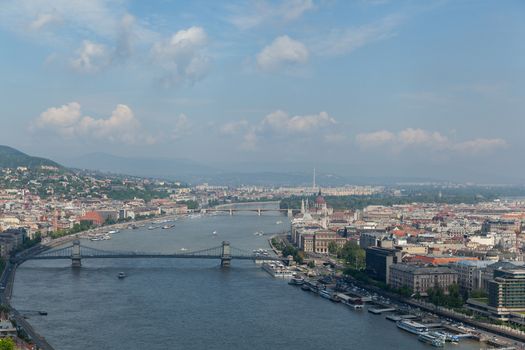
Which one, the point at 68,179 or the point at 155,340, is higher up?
the point at 68,179

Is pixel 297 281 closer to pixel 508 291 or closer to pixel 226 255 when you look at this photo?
pixel 226 255

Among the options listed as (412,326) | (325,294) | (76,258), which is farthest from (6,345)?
(76,258)

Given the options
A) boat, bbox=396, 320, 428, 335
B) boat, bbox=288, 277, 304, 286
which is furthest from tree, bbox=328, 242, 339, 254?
boat, bbox=396, 320, 428, 335

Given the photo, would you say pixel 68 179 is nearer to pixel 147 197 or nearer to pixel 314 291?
pixel 147 197

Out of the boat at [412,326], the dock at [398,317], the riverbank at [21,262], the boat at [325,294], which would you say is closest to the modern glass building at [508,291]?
the dock at [398,317]

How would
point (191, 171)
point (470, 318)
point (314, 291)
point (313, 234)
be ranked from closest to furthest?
point (470, 318), point (314, 291), point (313, 234), point (191, 171)

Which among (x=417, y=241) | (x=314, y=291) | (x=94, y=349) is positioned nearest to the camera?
(x=94, y=349)

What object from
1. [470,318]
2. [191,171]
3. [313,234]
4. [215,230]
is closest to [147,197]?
[215,230]

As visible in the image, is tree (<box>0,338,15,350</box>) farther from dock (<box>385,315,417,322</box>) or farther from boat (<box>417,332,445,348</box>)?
dock (<box>385,315,417,322</box>)
